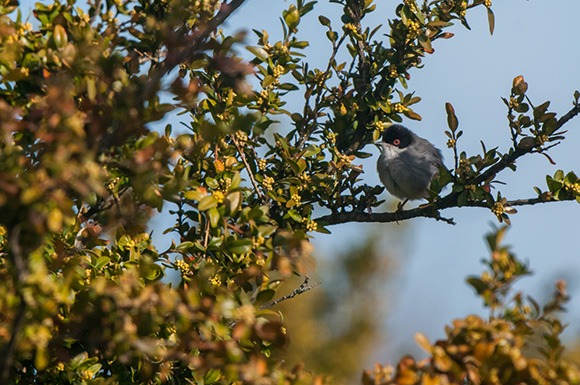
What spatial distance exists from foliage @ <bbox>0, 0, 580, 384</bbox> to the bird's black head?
274cm

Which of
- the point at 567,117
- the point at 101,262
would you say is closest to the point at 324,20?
the point at 567,117

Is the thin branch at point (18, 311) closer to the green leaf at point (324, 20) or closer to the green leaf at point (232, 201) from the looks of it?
the green leaf at point (232, 201)

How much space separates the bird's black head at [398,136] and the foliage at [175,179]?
274 cm

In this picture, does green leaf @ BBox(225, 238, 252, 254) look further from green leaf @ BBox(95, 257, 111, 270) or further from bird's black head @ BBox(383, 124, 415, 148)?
bird's black head @ BBox(383, 124, 415, 148)

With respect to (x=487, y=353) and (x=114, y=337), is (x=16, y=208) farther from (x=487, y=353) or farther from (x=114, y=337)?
(x=487, y=353)

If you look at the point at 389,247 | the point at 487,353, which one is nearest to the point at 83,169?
the point at 487,353

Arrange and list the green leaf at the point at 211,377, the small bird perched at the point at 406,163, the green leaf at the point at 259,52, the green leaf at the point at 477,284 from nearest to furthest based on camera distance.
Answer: the green leaf at the point at 477,284
the green leaf at the point at 211,377
the green leaf at the point at 259,52
the small bird perched at the point at 406,163

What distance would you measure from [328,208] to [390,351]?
33.2 ft

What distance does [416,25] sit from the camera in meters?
4.27

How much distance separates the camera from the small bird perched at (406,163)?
22.2ft

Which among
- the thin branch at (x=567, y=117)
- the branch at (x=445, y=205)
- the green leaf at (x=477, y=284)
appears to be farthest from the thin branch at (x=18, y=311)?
the thin branch at (x=567, y=117)

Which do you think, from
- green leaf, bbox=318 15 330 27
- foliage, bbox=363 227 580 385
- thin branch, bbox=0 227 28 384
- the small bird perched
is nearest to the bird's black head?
the small bird perched

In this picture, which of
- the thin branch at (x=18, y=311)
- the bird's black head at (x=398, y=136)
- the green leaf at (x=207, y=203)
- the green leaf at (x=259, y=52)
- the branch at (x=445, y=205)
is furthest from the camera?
the bird's black head at (x=398, y=136)

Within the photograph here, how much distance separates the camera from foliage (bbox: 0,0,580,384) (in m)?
2.30
